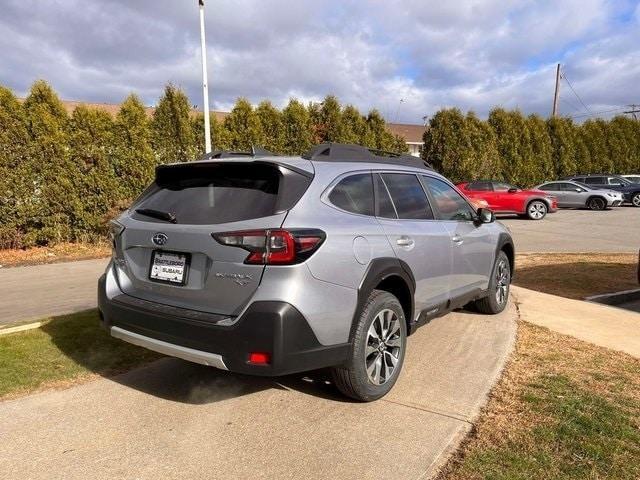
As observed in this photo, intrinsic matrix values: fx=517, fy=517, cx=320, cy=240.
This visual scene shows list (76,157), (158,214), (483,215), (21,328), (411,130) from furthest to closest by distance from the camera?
(411,130) → (76,157) → (483,215) → (21,328) → (158,214)

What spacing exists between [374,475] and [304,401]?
3.23 feet

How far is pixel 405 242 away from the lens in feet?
13.1

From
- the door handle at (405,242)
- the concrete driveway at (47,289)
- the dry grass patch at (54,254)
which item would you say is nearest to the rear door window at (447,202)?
the door handle at (405,242)

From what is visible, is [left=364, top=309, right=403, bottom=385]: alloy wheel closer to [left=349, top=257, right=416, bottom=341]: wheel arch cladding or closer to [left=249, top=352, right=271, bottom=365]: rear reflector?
[left=349, top=257, right=416, bottom=341]: wheel arch cladding

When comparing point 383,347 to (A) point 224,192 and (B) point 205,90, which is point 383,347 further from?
(B) point 205,90

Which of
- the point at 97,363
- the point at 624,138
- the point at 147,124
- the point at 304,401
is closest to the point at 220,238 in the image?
the point at 304,401

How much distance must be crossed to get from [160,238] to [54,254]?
351 inches

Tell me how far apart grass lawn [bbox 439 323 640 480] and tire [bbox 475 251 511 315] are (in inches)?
49.1

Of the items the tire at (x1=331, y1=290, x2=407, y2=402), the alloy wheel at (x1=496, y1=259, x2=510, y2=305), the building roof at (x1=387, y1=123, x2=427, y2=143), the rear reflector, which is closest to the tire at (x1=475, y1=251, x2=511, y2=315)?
the alloy wheel at (x1=496, y1=259, x2=510, y2=305)

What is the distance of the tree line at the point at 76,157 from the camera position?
10.7 m

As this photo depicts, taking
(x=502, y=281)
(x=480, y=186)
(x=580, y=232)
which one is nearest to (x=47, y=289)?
(x=502, y=281)

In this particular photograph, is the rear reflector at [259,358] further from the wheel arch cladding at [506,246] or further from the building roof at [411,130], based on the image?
the building roof at [411,130]

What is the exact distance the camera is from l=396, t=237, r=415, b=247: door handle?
12.9 feet

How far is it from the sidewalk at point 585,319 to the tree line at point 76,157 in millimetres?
9181
